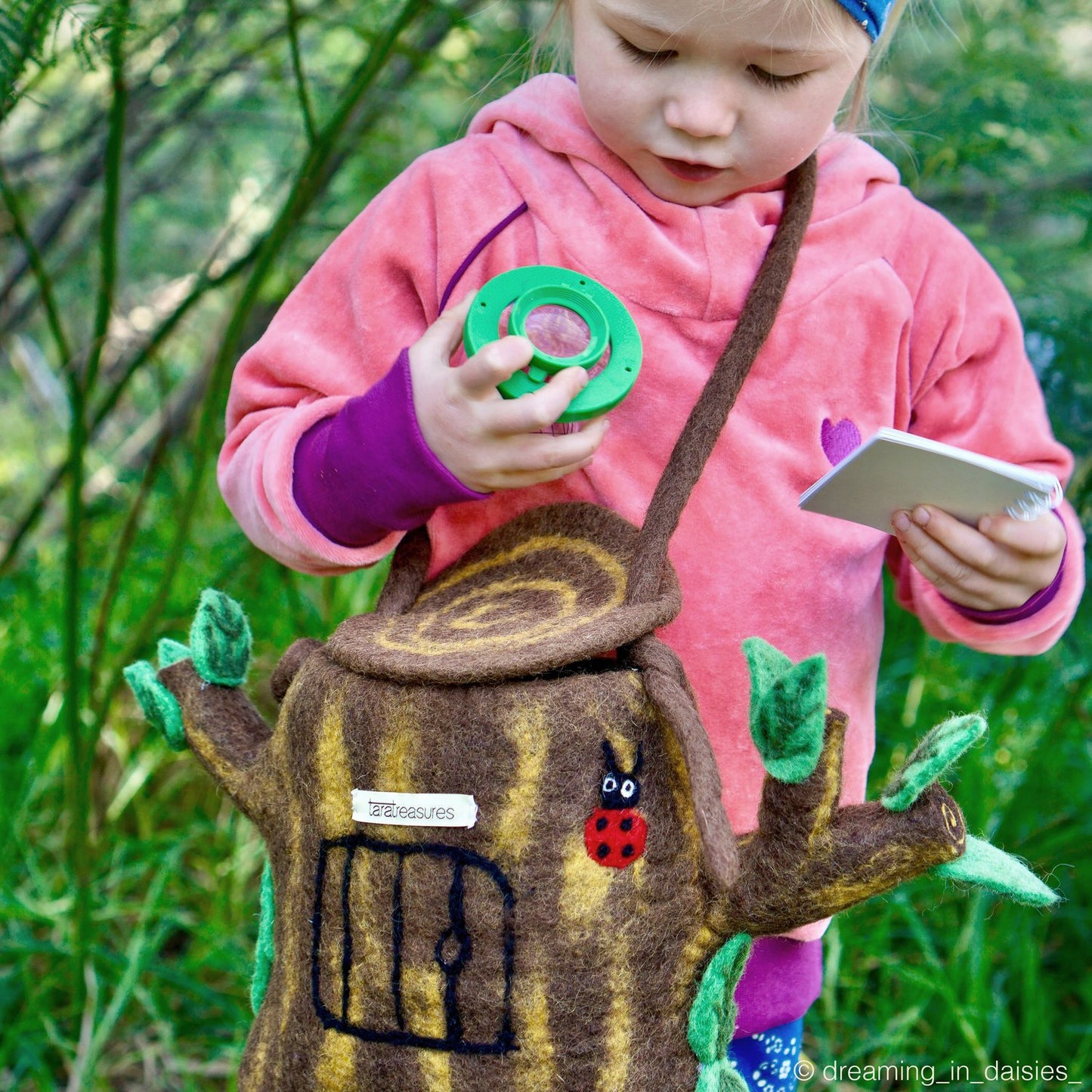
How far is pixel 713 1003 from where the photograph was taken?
0.74 meters

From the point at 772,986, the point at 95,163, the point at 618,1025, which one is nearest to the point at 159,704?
the point at 618,1025

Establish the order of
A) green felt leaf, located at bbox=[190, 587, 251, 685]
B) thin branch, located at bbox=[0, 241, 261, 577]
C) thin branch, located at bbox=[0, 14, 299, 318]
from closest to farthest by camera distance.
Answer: green felt leaf, located at bbox=[190, 587, 251, 685] → thin branch, located at bbox=[0, 241, 261, 577] → thin branch, located at bbox=[0, 14, 299, 318]

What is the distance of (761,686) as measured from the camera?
2.20ft

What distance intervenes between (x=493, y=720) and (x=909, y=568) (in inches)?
19.9

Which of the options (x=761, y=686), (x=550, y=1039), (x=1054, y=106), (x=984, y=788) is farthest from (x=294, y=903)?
(x=1054, y=106)

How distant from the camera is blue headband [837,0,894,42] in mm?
814

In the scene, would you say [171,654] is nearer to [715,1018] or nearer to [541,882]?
[541,882]

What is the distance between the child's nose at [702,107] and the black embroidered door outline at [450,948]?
507 mm

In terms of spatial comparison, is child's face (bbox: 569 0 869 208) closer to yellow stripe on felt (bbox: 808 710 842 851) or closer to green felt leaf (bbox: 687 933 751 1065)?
yellow stripe on felt (bbox: 808 710 842 851)

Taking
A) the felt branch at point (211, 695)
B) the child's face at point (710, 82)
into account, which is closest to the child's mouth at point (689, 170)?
the child's face at point (710, 82)

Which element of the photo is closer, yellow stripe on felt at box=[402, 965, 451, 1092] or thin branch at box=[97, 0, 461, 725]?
yellow stripe on felt at box=[402, 965, 451, 1092]

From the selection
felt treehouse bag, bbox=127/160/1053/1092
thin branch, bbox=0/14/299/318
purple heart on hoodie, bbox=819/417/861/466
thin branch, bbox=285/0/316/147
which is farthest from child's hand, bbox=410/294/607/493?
thin branch, bbox=0/14/299/318

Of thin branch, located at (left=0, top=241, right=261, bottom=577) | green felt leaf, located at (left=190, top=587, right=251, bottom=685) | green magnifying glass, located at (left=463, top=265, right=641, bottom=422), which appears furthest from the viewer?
thin branch, located at (left=0, top=241, right=261, bottom=577)

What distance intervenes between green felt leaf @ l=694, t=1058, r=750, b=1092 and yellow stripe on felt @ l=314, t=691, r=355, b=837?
27 cm
